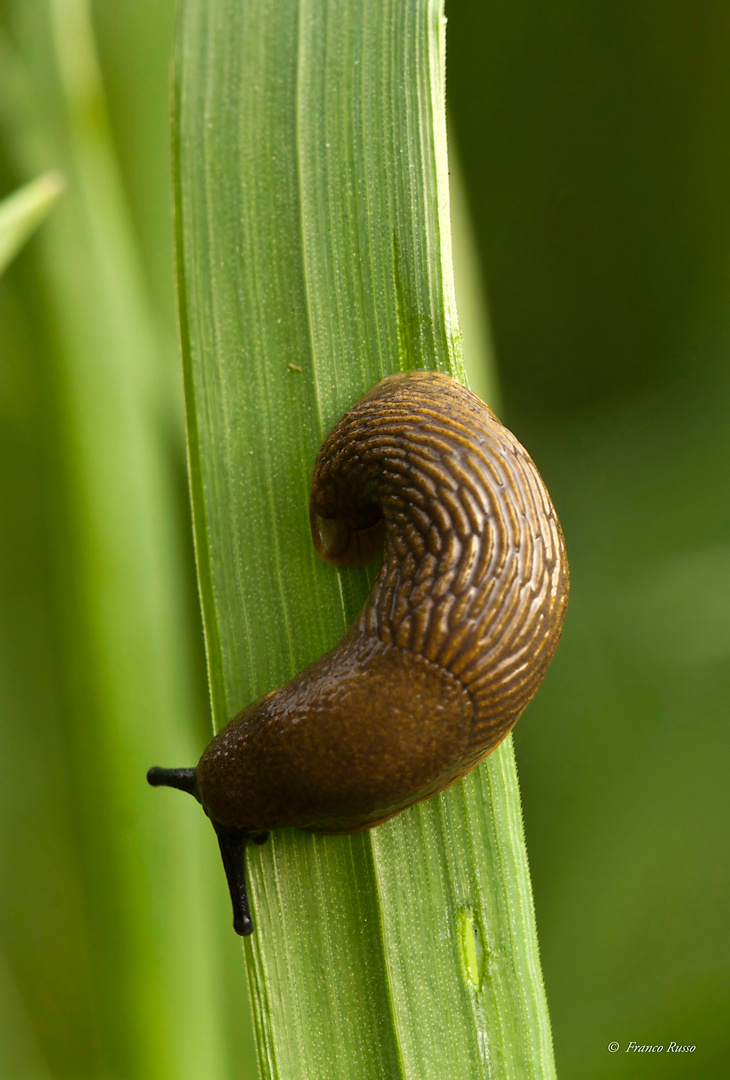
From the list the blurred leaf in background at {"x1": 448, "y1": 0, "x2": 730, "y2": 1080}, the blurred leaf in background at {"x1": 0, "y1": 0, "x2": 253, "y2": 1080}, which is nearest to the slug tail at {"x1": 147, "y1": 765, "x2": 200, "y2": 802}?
the blurred leaf in background at {"x1": 0, "y1": 0, "x2": 253, "y2": 1080}

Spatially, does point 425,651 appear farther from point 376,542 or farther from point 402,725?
point 376,542

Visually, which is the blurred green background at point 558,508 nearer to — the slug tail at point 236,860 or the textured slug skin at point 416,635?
the slug tail at point 236,860

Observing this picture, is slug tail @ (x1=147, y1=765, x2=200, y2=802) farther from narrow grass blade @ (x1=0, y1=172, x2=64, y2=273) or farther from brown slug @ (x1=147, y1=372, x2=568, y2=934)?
narrow grass blade @ (x1=0, y1=172, x2=64, y2=273)

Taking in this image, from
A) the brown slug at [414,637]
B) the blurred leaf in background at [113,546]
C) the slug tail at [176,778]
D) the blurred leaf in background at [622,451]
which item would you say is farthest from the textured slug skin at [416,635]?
the blurred leaf in background at [622,451]

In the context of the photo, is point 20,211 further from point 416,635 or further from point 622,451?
point 622,451

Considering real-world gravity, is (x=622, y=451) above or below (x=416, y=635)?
above

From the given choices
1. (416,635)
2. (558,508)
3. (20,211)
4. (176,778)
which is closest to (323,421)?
(416,635)
